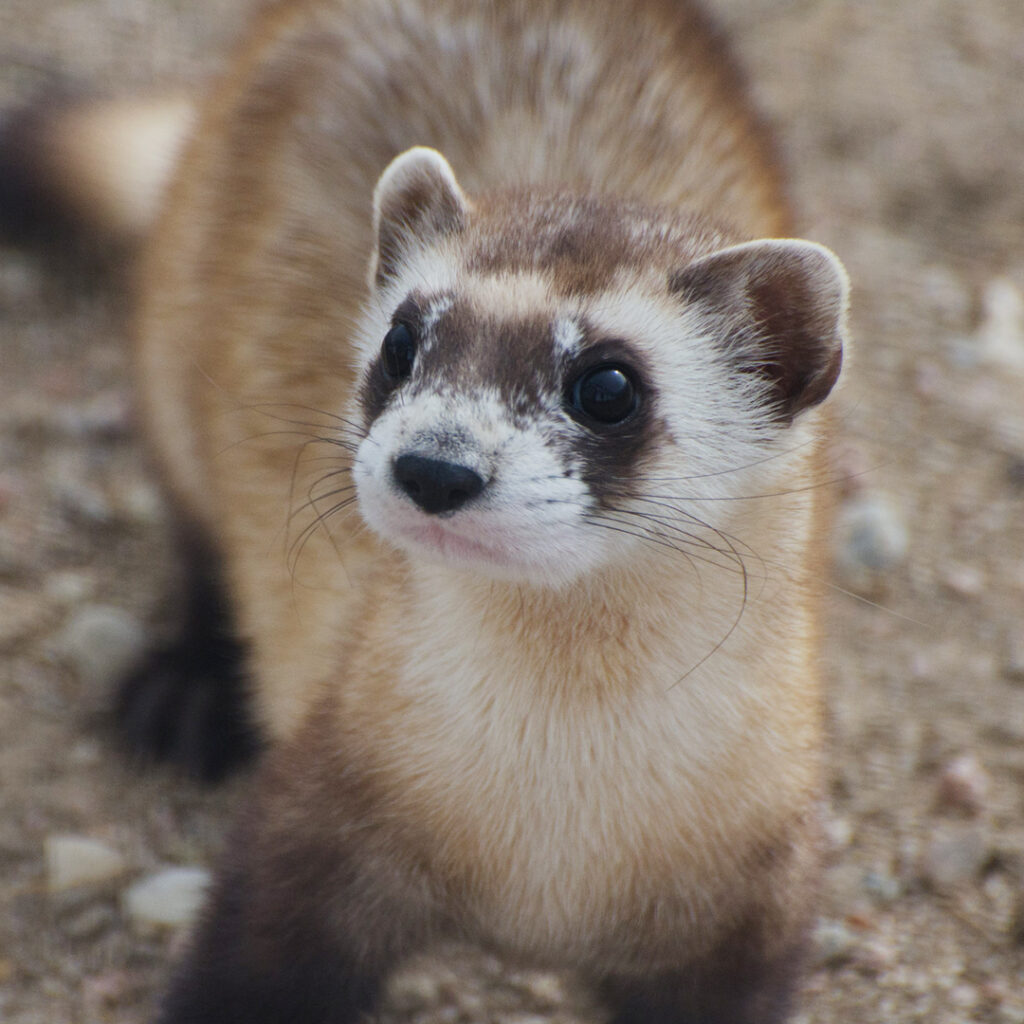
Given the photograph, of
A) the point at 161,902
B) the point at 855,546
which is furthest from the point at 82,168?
the point at 855,546

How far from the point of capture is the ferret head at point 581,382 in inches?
62.6

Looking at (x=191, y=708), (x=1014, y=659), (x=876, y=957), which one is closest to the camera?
(x=876, y=957)

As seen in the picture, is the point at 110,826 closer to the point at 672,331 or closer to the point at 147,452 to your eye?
the point at 147,452

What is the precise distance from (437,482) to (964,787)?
5.26 ft

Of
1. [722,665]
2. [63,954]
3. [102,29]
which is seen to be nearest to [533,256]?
[722,665]

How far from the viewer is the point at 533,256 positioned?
1791 millimetres

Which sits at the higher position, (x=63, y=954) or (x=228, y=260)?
(x=228, y=260)

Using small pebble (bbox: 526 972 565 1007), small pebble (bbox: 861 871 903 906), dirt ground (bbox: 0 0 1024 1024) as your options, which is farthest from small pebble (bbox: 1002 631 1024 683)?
small pebble (bbox: 526 972 565 1007)

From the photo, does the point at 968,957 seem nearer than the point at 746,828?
No

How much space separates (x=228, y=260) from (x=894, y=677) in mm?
1602

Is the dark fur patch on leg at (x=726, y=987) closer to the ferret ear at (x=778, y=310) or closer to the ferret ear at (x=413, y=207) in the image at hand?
the ferret ear at (x=778, y=310)

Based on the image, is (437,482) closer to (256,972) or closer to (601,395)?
(601,395)

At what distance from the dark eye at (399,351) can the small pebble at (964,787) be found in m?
1.51

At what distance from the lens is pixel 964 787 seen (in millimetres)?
2723
